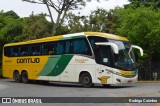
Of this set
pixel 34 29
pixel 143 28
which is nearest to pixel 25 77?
pixel 143 28

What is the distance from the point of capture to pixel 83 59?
26.5 metres

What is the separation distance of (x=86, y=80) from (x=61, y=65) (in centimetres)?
271

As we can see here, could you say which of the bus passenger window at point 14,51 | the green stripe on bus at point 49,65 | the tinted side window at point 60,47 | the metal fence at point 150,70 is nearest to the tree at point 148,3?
the metal fence at point 150,70

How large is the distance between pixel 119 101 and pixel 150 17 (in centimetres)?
2542

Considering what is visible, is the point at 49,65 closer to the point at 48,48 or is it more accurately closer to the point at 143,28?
the point at 48,48

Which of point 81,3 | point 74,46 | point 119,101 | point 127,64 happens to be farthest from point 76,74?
point 81,3

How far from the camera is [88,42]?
85.5 feet

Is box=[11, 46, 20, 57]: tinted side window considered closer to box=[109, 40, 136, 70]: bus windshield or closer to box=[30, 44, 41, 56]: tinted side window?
box=[30, 44, 41, 56]: tinted side window

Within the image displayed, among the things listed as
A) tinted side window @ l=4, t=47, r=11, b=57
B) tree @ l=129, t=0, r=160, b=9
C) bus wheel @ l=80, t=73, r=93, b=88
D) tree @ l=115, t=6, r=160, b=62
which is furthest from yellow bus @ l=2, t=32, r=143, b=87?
tree @ l=129, t=0, r=160, b=9

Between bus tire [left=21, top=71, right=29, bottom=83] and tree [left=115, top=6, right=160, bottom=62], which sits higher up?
tree [left=115, top=6, right=160, bottom=62]

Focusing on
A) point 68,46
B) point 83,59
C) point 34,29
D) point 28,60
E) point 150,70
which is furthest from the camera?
point 34,29

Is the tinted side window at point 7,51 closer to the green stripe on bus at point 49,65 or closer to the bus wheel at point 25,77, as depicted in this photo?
the bus wheel at point 25,77

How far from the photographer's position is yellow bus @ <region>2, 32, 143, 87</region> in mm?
A: 25219

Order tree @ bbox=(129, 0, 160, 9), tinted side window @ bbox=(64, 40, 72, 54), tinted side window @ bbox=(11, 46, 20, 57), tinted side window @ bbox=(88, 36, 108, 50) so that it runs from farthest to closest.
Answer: tree @ bbox=(129, 0, 160, 9)
tinted side window @ bbox=(11, 46, 20, 57)
tinted side window @ bbox=(64, 40, 72, 54)
tinted side window @ bbox=(88, 36, 108, 50)
